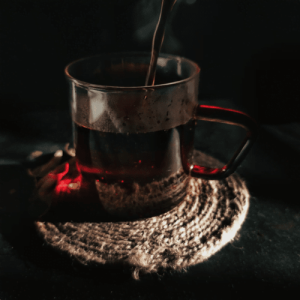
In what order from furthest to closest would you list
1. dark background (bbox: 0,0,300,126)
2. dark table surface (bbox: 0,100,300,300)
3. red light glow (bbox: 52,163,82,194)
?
dark background (bbox: 0,0,300,126) → red light glow (bbox: 52,163,82,194) → dark table surface (bbox: 0,100,300,300)

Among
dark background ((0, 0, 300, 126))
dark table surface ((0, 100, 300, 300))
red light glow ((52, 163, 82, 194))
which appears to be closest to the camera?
dark table surface ((0, 100, 300, 300))

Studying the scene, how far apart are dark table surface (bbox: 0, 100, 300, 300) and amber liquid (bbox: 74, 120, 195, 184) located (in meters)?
0.14

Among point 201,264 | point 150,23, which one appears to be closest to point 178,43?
point 150,23

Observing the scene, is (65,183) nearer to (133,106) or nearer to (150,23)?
(133,106)

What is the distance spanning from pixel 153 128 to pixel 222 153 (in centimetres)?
34

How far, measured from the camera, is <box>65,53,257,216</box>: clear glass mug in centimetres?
41

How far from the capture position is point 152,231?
18.8 inches

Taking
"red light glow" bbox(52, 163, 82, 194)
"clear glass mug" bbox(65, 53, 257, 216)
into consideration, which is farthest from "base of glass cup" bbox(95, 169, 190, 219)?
"red light glow" bbox(52, 163, 82, 194)

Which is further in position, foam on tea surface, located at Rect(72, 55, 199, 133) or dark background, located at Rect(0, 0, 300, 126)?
dark background, located at Rect(0, 0, 300, 126)

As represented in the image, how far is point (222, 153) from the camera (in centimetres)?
72

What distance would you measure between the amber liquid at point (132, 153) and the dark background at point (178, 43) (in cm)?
43

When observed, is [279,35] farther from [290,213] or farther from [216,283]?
[216,283]

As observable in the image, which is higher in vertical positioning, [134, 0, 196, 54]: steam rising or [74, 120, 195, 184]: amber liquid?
[134, 0, 196, 54]: steam rising

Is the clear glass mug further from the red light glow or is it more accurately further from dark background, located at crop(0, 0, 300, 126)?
dark background, located at crop(0, 0, 300, 126)
